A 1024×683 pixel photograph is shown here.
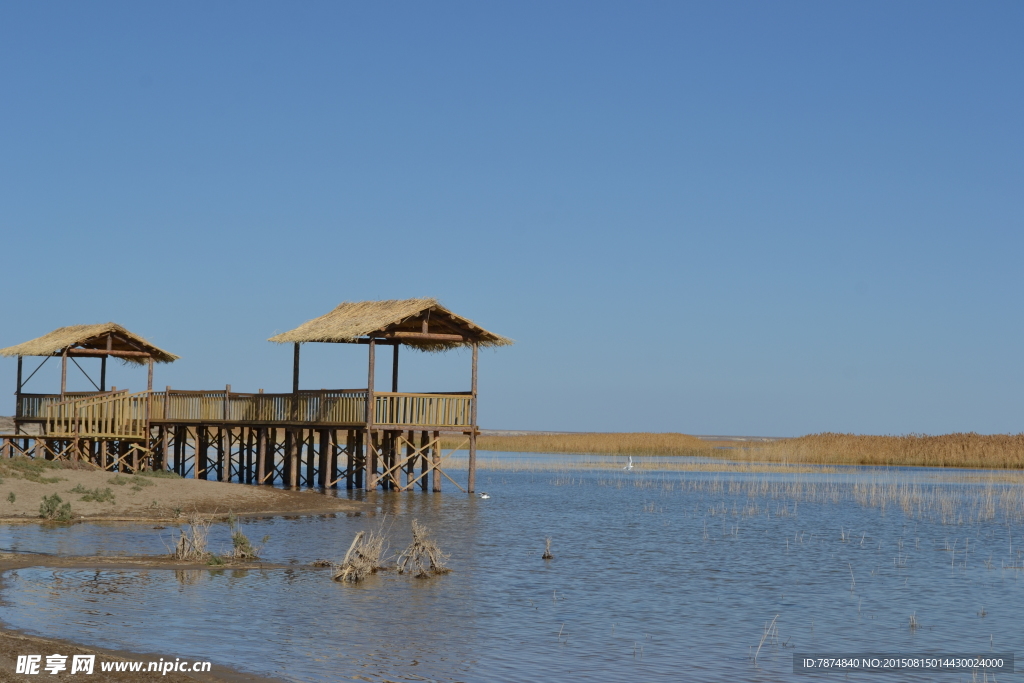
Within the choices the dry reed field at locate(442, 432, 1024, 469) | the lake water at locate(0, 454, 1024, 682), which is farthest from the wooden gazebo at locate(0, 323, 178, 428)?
the dry reed field at locate(442, 432, 1024, 469)

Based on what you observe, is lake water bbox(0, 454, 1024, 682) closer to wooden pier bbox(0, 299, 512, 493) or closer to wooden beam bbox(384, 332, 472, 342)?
wooden pier bbox(0, 299, 512, 493)

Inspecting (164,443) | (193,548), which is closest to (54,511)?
(193,548)

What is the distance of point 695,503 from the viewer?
113ft

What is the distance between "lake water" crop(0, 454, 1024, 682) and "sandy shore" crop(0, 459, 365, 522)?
6.35 ft

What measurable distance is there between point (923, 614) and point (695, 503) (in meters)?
18.8

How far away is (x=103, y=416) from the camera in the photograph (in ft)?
129

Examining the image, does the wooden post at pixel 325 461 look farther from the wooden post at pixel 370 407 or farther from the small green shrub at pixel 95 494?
the small green shrub at pixel 95 494

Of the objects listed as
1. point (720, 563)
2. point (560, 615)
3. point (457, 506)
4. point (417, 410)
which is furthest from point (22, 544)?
point (417, 410)

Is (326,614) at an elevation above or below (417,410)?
below

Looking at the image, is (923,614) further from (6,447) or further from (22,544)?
(6,447)

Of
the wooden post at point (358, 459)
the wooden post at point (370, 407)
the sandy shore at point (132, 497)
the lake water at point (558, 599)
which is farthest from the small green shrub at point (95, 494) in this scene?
the wooden post at point (358, 459)

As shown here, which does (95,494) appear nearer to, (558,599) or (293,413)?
(293,413)

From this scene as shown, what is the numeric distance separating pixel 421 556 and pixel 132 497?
11827mm

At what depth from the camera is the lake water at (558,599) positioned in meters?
12.0
